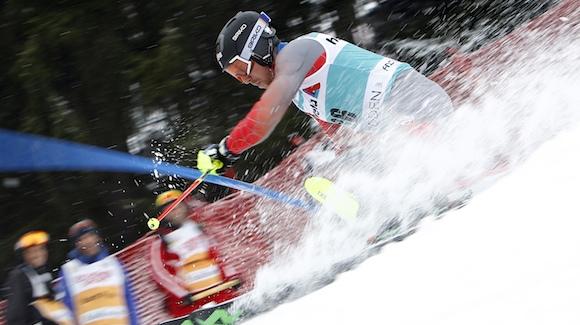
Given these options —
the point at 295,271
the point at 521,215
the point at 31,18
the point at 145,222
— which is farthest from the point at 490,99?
the point at 31,18

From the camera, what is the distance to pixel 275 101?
410 cm

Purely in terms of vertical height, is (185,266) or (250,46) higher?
(250,46)

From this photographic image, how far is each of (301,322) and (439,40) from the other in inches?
236

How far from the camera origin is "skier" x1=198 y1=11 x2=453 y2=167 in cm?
416

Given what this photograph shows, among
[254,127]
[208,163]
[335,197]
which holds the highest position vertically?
[254,127]

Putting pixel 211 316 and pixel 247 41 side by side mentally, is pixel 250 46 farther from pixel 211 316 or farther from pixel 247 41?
pixel 211 316

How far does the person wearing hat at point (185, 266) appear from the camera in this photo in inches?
235

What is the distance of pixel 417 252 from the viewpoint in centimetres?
366

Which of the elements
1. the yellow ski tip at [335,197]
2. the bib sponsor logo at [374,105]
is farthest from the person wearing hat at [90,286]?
the bib sponsor logo at [374,105]

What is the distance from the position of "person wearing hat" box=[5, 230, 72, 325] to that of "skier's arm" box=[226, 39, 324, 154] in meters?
1.81

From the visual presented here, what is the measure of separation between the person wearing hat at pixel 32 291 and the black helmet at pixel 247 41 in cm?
191

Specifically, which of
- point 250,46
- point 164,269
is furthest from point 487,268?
point 164,269

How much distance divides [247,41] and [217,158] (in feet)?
2.08

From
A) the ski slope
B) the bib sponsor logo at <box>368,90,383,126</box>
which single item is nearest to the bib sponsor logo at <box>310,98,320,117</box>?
the bib sponsor logo at <box>368,90,383,126</box>
